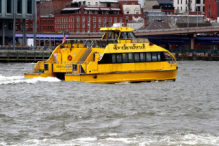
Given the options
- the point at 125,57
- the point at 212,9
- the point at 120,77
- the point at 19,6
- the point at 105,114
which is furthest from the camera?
the point at 212,9

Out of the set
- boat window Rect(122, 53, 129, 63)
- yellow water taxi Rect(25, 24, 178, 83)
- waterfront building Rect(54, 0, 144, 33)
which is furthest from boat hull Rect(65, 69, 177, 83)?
waterfront building Rect(54, 0, 144, 33)

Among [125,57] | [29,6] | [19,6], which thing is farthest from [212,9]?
[125,57]

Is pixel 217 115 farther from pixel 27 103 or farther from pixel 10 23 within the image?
pixel 10 23

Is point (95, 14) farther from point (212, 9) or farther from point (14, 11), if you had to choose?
point (14, 11)

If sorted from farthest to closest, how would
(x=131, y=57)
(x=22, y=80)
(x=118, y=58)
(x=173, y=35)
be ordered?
(x=173, y=35), (x=131, y=57), (x=118, y=58), (x=22, y=80)

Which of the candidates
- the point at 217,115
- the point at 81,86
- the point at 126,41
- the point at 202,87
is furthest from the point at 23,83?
the point at 217,115

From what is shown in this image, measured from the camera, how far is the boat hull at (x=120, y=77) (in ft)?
157

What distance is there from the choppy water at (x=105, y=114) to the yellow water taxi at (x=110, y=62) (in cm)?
101

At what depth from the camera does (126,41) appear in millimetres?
50719

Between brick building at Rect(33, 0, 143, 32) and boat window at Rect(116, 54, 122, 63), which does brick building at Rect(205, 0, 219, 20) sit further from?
boat window at Rect(116, 54, 122, 63)

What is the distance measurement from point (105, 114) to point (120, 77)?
51.4 ft

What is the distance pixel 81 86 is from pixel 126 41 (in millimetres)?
6751

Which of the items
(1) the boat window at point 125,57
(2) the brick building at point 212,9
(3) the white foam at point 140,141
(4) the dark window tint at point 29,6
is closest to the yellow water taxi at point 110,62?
(1) the boat window at point 125,57

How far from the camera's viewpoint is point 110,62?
48.4 m
